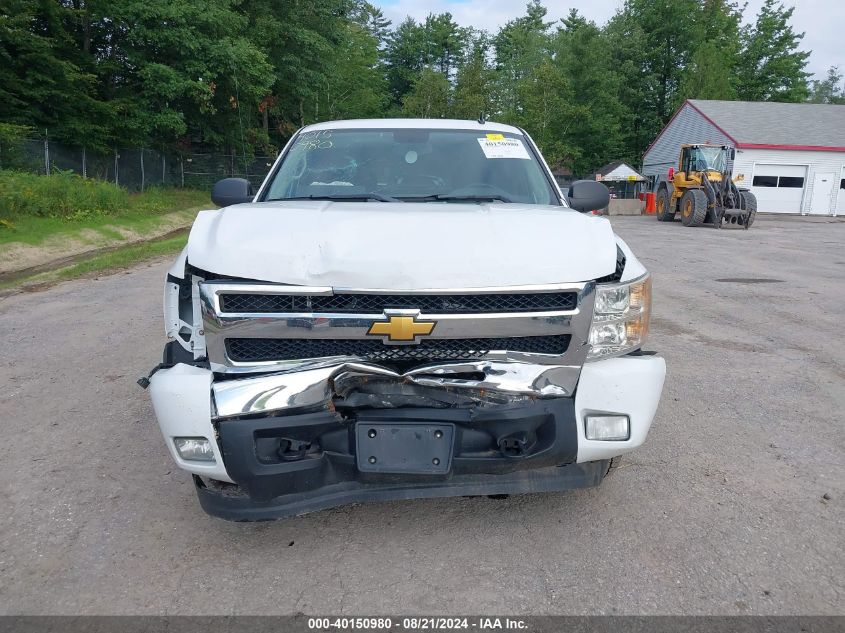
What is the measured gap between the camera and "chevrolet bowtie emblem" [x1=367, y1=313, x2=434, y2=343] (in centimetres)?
248

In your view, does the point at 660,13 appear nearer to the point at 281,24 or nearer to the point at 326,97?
the point at 326,97

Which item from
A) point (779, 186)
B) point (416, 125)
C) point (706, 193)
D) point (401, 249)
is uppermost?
point (779, 186)

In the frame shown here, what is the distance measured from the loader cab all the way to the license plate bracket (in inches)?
955

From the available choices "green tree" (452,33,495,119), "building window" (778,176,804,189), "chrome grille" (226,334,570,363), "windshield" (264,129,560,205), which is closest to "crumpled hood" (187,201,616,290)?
"chrome grille" (226,334,570,363)

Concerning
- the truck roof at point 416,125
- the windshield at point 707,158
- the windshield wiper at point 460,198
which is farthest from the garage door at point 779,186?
the windshield wiper at point 460,198

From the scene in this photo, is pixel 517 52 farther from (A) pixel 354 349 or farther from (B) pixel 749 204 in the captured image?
(A) pixel 354 349

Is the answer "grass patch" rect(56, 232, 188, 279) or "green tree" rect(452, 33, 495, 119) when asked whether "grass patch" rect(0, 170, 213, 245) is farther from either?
"green tree" rect(452, 33, 495, 119)

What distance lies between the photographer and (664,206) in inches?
1030

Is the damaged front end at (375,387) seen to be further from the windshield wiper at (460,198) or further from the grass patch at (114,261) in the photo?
the grass patch at (114,261)

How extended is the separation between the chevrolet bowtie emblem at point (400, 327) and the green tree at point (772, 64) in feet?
188

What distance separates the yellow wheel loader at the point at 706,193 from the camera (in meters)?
22.1

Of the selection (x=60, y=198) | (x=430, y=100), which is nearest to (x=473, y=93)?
(x=430, y=100)

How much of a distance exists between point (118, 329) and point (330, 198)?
3.93 metres

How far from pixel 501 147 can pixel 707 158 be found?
74.6 ft
